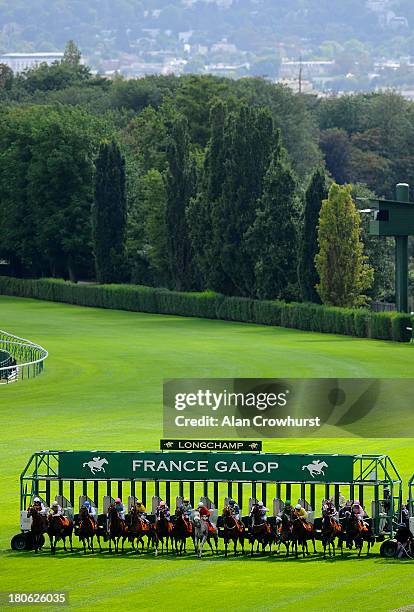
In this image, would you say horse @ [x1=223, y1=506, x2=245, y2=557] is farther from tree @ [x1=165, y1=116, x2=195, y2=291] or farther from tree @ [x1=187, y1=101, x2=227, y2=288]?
tree @ [x1=165, y1=116, x2=195, y2=291]

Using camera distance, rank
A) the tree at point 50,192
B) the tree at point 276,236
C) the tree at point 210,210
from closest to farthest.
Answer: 1. the tree at point 276,236
2. the tree at point 210,210
3. the tree at point 50,192

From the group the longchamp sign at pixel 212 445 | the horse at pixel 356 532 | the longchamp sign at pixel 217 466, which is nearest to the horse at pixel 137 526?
the longchamp sign at pixel 217 466

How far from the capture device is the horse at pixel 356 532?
2878cm

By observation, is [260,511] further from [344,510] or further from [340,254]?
[340,254]

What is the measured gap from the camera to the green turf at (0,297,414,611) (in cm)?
2572

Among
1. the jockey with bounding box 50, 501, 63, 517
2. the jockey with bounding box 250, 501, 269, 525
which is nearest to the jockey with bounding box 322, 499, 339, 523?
the jockey with bounding box 250, 501, 269, 525

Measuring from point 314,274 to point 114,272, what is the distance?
25.1 metres

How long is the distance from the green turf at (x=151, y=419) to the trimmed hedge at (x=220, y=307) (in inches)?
60.3

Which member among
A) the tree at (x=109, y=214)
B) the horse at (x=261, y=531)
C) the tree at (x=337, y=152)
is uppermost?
the tree at (x=337, y=152)

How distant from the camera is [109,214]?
356 feet

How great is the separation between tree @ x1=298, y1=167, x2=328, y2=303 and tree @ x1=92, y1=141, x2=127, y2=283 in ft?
76.2

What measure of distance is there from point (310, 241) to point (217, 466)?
196 feet

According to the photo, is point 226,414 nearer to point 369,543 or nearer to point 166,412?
point 369,543

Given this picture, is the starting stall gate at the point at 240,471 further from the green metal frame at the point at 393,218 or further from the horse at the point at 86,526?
the green metal frame at the point at 393,218
